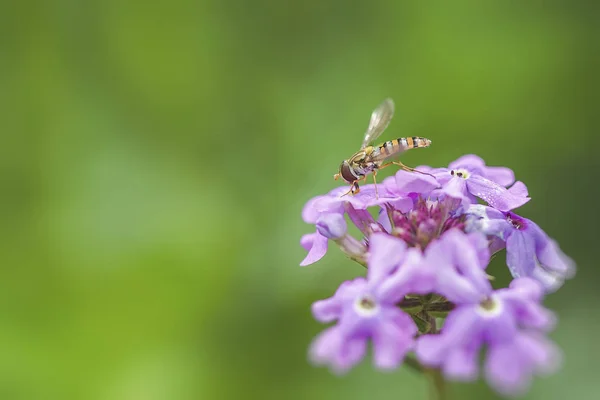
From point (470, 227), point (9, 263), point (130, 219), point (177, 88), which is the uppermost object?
point (177, 88)

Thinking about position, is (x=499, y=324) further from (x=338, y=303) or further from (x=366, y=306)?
(x=338, y=303)

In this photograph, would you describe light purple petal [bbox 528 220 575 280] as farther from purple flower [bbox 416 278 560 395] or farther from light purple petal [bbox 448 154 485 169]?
light purple petal [bbox 448 154 485 169]

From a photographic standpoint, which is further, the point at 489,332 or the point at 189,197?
the point at 189,197

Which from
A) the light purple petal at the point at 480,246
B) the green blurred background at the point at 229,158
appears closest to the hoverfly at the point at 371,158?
the light purple petal at the point at 480,246

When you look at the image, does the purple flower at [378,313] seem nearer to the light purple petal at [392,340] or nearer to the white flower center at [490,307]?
the light purple petal at [392,340]

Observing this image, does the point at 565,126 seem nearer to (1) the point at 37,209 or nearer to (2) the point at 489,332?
(2) the point at 489,332

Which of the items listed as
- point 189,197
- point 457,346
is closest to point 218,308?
point 189,197

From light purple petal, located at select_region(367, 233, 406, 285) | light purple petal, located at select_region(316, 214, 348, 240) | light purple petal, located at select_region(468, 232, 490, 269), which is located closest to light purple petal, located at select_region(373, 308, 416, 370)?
light purple petal, located at select_region(367, 233, 406, 285)
